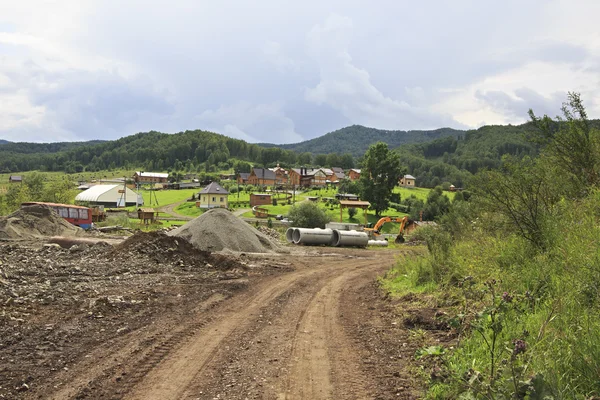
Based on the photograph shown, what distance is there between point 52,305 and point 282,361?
6.20 meters

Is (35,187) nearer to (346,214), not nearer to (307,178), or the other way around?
(346,214)

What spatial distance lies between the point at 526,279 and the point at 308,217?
41.4 meters

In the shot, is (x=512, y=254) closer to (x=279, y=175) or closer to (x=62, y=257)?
(x=62, y=257)

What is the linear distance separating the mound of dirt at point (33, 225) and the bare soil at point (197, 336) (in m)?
13.8

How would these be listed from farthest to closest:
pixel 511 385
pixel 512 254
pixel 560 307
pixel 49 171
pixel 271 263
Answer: pixel 49 171 → pixel 271 263 → pixel 512 254 → pixel 560 307 → pixel 511 385

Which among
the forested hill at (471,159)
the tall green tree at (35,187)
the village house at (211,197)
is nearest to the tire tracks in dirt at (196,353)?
the tall green tree at (35,187)

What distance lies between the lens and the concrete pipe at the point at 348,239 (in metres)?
35.2

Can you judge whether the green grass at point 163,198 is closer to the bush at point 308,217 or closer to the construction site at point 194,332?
the bush at point 308,217

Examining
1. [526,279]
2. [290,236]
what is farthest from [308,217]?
[526,279]

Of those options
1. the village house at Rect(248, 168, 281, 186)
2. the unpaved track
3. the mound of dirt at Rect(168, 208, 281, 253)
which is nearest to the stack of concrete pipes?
the mound of dirt at Rect(168, 208, 281, 253)

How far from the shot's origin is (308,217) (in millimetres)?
49156

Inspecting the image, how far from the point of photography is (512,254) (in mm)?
9266

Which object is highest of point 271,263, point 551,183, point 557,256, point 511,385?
point 551,183

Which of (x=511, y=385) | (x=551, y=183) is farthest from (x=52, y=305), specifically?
(x=551, y=183)
